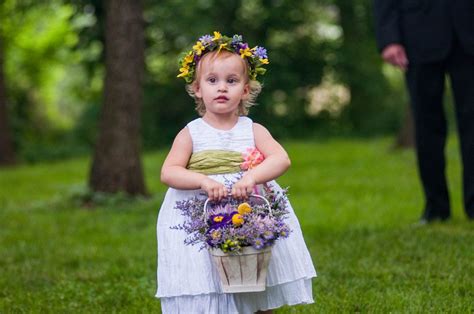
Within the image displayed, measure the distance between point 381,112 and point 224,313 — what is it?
17.3 metres

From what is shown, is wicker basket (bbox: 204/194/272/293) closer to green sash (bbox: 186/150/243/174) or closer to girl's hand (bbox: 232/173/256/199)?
girl's hand (bbox: 232/173/256/199)

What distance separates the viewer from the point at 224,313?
352 cm

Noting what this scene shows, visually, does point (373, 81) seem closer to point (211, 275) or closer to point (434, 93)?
point (434, 93)

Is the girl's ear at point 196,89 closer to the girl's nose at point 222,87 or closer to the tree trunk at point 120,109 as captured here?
the girl's nose at point 222,87

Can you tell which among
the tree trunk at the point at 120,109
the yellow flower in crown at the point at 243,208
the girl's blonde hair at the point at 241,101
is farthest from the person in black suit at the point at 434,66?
the tree trunk at the point at 120,109

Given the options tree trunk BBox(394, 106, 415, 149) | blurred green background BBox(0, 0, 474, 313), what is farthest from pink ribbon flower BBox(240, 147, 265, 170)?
tree trunk BBox(394, 106, 415, 149)

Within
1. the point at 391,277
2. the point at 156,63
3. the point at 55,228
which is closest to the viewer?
the point at 391,277

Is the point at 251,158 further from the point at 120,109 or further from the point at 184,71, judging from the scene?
the point at 120,109

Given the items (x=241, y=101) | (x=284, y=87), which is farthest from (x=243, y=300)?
(x=284, y=87)

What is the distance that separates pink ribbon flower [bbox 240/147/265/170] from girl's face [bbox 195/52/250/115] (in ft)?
0.65

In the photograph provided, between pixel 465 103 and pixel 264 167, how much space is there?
3.12 m

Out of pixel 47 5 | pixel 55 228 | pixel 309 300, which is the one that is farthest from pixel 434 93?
pixel 47 5

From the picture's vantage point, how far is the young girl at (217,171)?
11.5ft

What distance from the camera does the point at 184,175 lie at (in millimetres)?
3475
